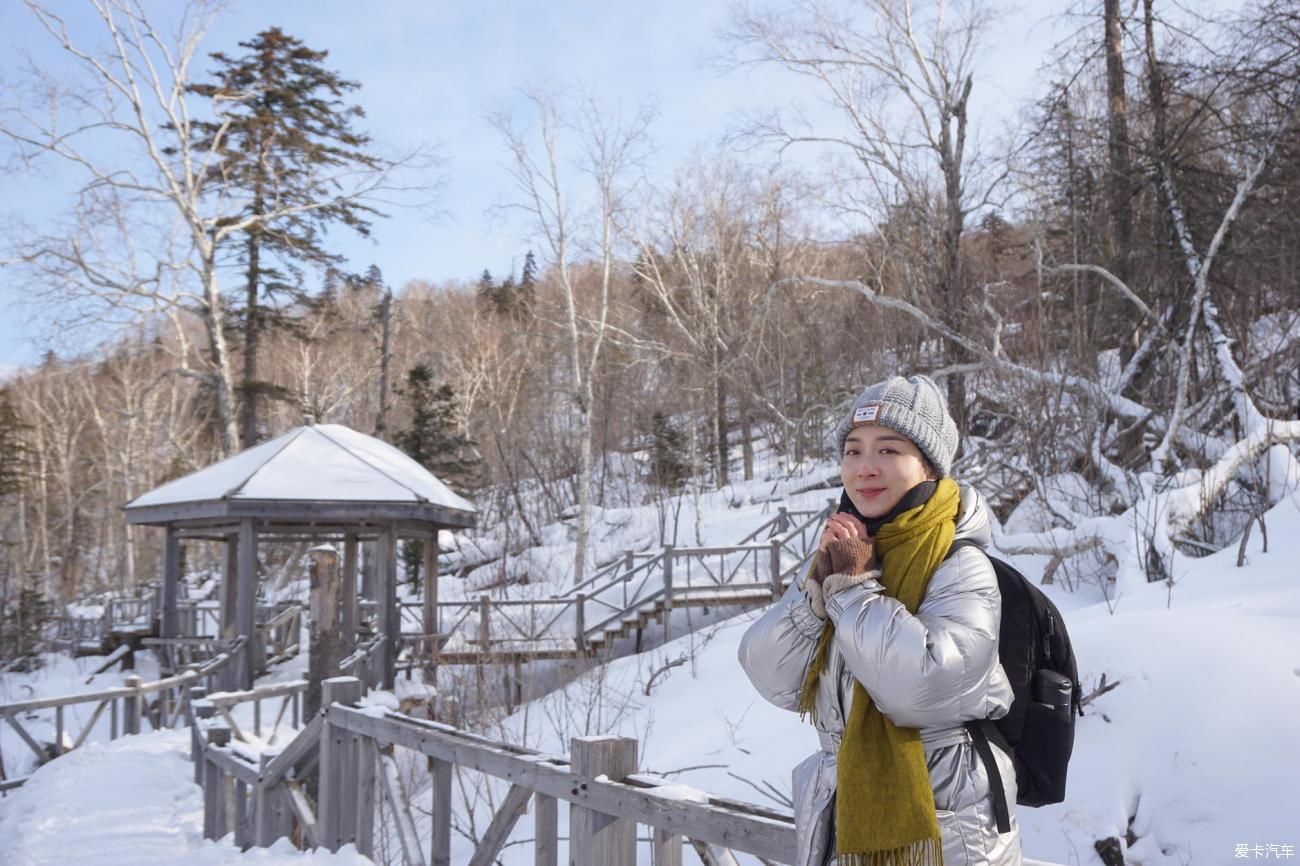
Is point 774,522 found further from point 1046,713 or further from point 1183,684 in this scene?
point 1046,713

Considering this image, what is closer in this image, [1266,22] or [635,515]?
[1266,22]

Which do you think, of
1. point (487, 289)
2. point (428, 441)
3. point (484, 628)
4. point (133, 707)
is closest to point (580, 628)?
point (484, 628)

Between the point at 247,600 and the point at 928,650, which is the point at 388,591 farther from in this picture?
the point at 928,650

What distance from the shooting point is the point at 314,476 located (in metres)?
12.2

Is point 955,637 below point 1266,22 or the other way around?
below

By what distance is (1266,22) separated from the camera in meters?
10.7

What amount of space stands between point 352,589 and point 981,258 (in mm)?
15193

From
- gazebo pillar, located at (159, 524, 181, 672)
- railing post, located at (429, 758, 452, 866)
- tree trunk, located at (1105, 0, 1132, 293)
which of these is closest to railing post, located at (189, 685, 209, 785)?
railing post, located at (429, 758, 452, 866)

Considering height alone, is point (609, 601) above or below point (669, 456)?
below

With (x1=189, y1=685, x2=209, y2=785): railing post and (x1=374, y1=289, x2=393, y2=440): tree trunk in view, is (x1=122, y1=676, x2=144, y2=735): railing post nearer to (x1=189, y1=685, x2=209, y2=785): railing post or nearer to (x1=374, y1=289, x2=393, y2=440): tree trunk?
(x1=189, y1=685, x2=209, y2=785): railing post

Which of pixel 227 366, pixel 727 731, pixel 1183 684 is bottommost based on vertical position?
pixel 727 731

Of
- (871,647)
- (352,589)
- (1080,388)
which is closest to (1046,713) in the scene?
(871,647)

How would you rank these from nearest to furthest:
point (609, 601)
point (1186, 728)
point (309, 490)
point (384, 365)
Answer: point (1186, 728)
point (309, 490)
point (609, 601)
point (384, 365)

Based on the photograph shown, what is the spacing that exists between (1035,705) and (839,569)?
49 centimetres
